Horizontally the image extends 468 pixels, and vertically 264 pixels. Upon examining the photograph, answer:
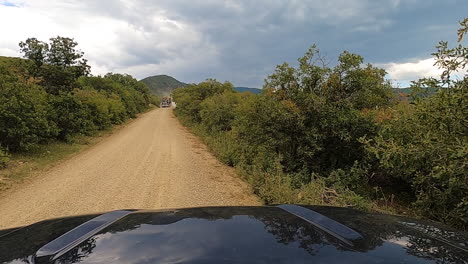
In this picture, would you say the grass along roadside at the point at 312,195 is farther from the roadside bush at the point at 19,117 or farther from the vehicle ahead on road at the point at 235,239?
the roadside bush at the point at 19,117

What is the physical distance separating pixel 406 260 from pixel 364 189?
26.5 ft

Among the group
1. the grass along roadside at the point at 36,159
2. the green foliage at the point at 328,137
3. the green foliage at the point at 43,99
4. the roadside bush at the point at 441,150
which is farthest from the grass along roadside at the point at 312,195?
Result: the green foliage at the point at 43,99

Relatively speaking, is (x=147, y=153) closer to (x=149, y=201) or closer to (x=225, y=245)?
(x=149, y=201)

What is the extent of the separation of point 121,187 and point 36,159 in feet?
16.7

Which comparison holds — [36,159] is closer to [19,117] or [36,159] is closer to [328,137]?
[19,117]

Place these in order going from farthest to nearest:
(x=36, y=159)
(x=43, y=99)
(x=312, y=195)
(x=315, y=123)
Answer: (x=43, y=99), (x=36, y=159), (x=315, y=123), (x=312, y=195)

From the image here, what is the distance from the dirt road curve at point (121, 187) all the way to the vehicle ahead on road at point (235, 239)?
201 inches

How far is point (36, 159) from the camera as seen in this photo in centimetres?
1139

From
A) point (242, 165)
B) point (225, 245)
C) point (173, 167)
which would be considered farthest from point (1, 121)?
point (225, 245)

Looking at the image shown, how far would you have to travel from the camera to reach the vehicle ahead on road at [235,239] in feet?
4.68

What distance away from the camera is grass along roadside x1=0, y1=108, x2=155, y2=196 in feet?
29.6

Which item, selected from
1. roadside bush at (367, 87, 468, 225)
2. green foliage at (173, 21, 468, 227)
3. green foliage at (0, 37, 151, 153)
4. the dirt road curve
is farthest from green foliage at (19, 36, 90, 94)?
roadside bush at (367, 87, 468, 225)

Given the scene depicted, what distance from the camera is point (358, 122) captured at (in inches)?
353

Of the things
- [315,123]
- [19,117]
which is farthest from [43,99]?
[315,123]
